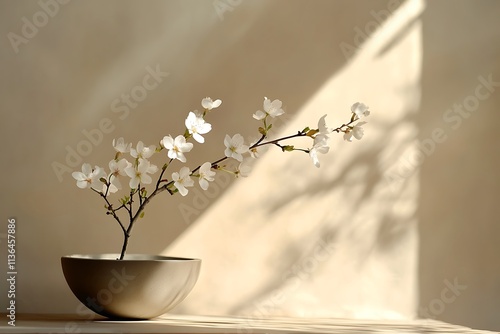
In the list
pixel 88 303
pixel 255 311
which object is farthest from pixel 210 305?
pixel 88 303

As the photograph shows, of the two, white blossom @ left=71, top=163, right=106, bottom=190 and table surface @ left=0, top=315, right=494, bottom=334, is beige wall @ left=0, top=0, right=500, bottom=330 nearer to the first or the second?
table surface @ left=0, top=315, right=494, bottom=334

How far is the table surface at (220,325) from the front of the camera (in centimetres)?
172

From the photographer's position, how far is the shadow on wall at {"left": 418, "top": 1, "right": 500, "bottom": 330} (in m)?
2.16

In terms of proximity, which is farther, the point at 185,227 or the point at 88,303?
the point at 185,227

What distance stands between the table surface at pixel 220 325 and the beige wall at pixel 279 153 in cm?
10

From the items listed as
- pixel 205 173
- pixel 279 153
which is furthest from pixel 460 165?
pixel 205 173

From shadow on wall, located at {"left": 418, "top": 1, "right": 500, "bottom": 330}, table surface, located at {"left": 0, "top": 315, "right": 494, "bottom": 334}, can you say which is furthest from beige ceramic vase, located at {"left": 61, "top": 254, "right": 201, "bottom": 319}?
shadow on wall, located at {"left": 418, "top": 1, "right": 500, "bottom": 330}

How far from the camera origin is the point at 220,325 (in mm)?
1869

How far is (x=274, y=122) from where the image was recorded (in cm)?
219

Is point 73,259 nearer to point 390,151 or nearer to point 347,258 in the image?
point 347,258

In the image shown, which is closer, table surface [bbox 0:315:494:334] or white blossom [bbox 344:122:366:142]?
table surface [bbox 0:315:494:334]

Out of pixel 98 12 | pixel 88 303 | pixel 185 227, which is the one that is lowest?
pixel 88 303

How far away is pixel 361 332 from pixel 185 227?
651 mm

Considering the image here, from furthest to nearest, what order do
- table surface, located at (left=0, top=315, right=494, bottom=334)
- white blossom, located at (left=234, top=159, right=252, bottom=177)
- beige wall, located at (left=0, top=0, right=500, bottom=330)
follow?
beige wall, located at (left=0, top=0, right=500, bottom=330) < white blossom, located at (left=234, top=159, right=252, bottom=177) < table surface, located at (left=0, top=315, right=494, bottom=334)
